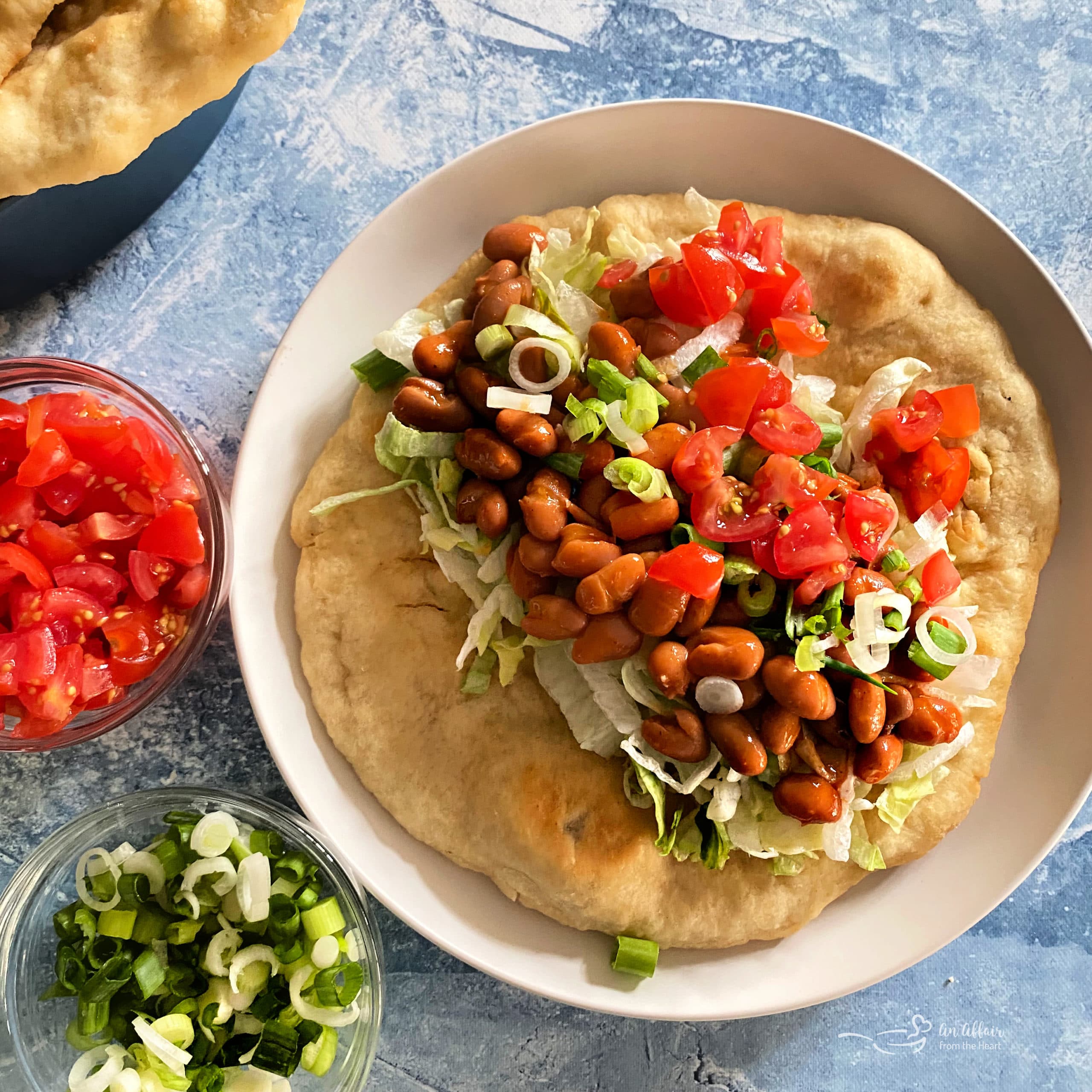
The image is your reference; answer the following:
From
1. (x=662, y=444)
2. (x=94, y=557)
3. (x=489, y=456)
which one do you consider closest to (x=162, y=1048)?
(x=94, y=557)

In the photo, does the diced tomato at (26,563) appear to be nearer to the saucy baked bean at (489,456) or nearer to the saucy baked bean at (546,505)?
the saucy baked bean at (489,456)

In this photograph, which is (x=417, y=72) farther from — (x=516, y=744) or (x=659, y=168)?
(x=516, y=744)

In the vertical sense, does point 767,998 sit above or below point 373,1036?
above

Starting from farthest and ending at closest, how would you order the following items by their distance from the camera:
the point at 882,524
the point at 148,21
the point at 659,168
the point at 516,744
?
the point at 659,168 < the point at 516,744 < the point at 882,524 < the point at 148,21

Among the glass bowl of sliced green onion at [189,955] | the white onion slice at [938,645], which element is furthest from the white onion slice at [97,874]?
the white onion slice at [938,645]

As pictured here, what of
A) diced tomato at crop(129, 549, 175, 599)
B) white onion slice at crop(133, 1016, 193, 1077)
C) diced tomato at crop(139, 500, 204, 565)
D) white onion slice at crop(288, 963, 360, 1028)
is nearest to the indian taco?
diced tomato at crop(139, 500, 204, 565)

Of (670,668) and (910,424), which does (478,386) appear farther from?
(910,424)

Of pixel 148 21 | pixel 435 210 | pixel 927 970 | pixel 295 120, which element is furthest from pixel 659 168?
pixel 927 970

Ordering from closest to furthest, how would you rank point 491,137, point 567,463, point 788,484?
point 788,484, point 567,463, point 491,137
